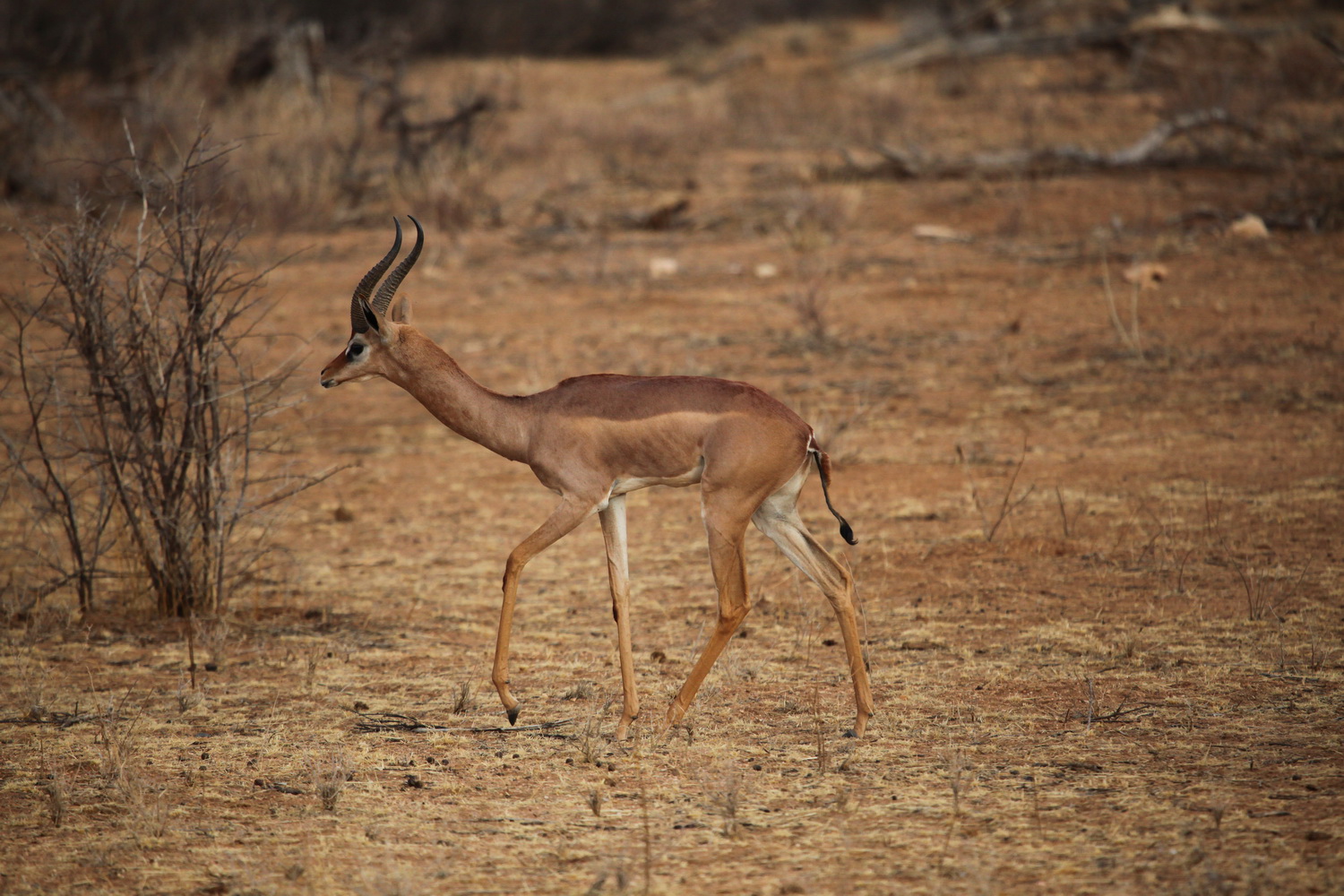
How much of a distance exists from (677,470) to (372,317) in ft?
4.21

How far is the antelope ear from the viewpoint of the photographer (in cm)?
509

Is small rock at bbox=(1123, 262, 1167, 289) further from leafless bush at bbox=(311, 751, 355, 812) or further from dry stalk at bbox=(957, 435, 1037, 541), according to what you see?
leafless bush at bbox=(311, 751, 355, 812)

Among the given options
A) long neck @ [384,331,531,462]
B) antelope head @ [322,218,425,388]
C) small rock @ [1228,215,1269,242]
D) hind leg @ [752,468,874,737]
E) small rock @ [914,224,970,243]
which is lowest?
small rock @ [914,224,970,243]

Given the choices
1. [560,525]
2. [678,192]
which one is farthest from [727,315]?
[560,525]

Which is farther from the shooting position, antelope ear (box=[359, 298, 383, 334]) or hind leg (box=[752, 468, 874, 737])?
antelope ear (box=[359, 298, 383, 334])

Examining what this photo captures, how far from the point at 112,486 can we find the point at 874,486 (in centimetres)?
435

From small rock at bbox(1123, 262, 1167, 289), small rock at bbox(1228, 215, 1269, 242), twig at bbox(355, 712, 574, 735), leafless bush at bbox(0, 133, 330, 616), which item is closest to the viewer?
twig at bbox(355, 712, 574, 735)

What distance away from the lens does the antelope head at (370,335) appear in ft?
16.8

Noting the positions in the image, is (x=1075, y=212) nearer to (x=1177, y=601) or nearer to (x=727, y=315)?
(x=727, y=315)

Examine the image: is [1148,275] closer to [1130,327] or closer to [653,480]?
[1130,327]

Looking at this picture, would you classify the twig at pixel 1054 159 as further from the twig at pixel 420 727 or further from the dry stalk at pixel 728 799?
the dry stalk at pixel 728 799

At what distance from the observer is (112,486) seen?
6.66 metres

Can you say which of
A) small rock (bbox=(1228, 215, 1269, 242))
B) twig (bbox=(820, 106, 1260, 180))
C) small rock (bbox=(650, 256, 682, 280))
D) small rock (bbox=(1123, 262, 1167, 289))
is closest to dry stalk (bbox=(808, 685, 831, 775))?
small rock (bbox=(1123, 262, 1167, 289))

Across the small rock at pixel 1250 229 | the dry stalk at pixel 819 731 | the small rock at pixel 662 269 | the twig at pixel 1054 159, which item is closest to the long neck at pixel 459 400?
the dry stalk at pixel 819 731
